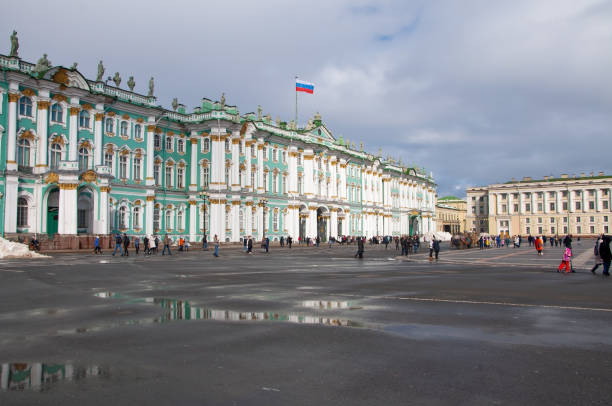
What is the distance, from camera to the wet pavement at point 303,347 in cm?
602

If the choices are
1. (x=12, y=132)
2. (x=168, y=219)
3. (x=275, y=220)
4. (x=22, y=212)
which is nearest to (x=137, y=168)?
(x=168, y=219)

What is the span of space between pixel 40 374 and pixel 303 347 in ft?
12.6

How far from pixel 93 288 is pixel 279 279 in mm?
6986

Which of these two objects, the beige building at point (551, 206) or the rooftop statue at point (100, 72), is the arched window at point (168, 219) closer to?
the rooftop statue at point (100, 72)

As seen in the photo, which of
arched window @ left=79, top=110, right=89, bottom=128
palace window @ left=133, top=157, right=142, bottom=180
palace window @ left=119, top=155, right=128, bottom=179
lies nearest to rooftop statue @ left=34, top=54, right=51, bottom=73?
arched window @ left=79, top=110, right=89, bottom=128

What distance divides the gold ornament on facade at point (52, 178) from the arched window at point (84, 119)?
669 centimetres

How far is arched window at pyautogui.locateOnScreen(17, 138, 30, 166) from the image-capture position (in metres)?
45.0

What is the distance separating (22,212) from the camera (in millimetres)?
45031

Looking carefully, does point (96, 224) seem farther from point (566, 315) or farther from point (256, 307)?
point (566, 315)

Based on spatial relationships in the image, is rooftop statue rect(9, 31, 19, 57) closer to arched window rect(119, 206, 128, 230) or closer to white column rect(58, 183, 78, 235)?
white column rect(58, 183, 78, 235)

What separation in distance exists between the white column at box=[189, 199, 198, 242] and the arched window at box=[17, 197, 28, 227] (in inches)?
790

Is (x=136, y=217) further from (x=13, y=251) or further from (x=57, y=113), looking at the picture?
(x=13, y=251)

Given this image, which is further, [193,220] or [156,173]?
[193,220]

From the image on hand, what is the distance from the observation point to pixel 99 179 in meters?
48.7
